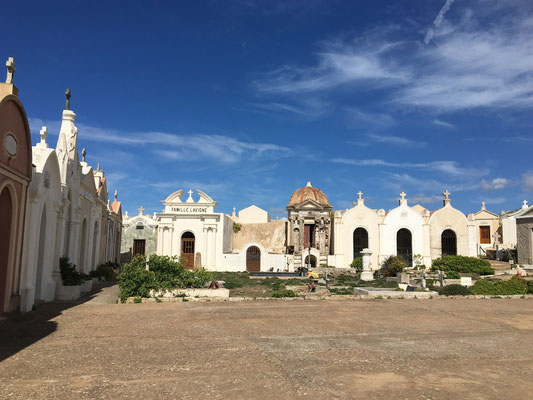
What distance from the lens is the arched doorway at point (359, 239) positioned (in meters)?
35.2

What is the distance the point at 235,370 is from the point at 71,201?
13052 millimetres

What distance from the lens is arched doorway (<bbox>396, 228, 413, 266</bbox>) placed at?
113 ft

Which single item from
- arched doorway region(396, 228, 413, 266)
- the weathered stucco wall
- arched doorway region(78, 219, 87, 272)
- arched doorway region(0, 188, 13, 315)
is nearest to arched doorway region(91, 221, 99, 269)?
arched doorway region(78, 219, 87, 272)

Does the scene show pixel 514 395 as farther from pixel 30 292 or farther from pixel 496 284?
pixel 496 284

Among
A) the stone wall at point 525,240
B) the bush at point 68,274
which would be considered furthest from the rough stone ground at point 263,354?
the stone wall at point 525,240

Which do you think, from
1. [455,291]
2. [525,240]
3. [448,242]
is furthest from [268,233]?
[455,291]

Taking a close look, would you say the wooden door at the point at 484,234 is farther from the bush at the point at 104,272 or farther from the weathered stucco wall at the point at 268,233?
the bush at the point at 104,272

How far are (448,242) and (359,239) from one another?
291 inches

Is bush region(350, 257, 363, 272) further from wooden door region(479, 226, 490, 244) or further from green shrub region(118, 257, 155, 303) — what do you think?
green shrub region(118, 257, 155, 303)

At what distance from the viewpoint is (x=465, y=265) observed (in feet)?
94.0

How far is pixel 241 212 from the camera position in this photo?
50.1 metres

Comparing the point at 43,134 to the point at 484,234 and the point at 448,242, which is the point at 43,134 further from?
the point at 484,234

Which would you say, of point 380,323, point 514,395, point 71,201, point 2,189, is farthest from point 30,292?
point 514,395

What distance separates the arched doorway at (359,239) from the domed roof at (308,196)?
371 centimetres
